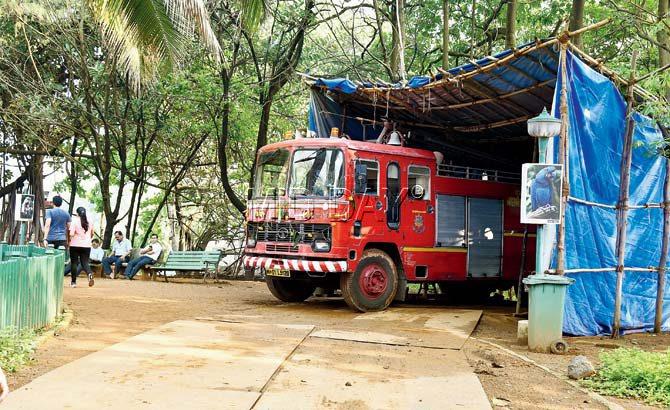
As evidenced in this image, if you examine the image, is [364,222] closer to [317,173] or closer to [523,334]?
[317,173]

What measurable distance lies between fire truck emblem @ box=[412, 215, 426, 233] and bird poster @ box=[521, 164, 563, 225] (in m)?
4.16

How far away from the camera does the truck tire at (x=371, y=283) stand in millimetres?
12656

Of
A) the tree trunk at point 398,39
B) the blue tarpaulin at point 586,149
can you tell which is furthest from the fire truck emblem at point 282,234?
the tree trunk at point 398,39

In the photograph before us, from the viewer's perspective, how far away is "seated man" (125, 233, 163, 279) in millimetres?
19031

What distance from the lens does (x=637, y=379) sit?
729cm

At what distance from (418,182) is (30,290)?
749 centimetres

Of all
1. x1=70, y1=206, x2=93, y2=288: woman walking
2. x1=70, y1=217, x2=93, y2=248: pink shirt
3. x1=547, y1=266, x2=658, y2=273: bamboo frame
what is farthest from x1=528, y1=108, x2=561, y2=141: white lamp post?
x1=70, y1=217, x2=93, y2=248: pink shirt

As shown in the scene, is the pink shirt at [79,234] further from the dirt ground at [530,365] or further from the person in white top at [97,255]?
the dirt ground at [530,365]

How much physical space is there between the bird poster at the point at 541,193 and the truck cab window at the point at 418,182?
4.13 meters

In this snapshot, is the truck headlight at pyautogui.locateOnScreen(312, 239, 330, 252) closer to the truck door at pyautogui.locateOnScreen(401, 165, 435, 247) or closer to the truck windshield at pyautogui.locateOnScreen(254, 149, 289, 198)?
the truck windshield at pyautogui.locateOnScreen(254, 149, 289, 198)

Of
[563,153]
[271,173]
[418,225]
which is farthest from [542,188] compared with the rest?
[271,173]

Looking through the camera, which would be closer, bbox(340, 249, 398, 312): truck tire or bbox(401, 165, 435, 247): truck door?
bbox(340, 249, 398, 312): truck tire

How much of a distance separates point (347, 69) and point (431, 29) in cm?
263

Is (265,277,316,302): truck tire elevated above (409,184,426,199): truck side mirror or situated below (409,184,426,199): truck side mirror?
below
